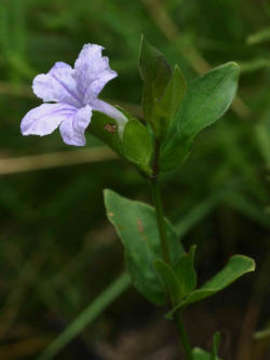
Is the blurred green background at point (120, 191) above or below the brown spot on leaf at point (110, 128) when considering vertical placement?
below

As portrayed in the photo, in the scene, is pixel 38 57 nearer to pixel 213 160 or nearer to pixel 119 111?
pixel 213 160

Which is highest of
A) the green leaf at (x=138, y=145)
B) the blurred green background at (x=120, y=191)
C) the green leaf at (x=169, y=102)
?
the green leaf at (x=169, y=102)

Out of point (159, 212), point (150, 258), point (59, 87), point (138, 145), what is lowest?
point (150, 258)

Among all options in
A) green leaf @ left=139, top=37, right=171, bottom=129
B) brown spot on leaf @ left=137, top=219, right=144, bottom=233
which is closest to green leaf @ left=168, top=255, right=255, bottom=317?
brown spot on leaf @ left=137, top=219, right=144, bottom=233

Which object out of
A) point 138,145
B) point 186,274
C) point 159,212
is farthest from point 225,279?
point 138,145

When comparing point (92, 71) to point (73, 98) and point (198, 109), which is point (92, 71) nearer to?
point (73, 98)

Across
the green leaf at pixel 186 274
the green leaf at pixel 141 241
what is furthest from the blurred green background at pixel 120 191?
the green leaf at pixel 186 274

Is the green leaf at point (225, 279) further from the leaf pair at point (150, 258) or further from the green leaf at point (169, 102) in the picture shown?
the green leaf at point (169, 102)
